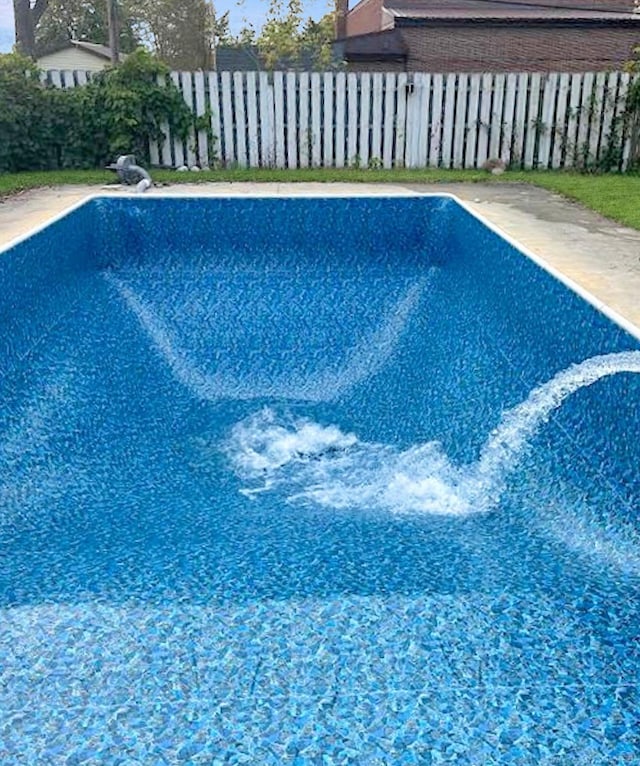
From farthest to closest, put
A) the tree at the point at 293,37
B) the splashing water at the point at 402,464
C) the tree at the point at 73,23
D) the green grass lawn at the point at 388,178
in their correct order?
1. the tree at the point at 73,23
2. the tree at the point at 293,37
3. the green grass lawn at the point at 388,178
4. the splashing water at the point at 402,464

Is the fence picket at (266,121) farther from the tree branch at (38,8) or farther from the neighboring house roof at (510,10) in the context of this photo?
the tree branch at (38,8)

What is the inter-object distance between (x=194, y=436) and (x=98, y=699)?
2.18 metres

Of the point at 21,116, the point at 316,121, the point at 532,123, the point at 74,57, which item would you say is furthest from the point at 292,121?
the point at 74,57

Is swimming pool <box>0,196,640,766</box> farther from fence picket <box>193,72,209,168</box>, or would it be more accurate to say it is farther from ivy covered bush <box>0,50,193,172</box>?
fence picket <box>193,72,209,168</box>

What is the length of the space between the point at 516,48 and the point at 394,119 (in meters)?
7.84

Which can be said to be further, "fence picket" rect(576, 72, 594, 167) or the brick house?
the brick house

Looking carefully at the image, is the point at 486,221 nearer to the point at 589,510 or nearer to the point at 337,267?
the point at 337,267

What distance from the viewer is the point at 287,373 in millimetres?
5211

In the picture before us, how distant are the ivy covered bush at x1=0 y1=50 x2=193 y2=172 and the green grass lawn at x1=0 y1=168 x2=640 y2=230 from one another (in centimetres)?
36

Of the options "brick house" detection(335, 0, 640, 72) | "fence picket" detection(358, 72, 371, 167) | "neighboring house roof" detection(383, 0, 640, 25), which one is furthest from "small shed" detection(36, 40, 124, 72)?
"fence picket" detection(358, 72, 371, 167)

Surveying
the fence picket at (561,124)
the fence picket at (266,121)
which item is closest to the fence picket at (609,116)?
the fence picket at (561,124)

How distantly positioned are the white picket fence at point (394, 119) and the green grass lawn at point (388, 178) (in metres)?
0.38

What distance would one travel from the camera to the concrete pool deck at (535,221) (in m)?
4.11

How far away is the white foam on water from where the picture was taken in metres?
4.92
